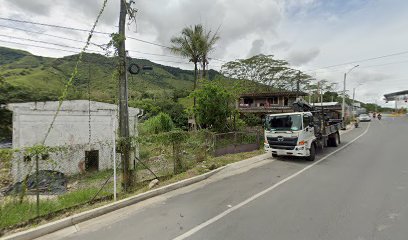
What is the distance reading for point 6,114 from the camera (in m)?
12.0

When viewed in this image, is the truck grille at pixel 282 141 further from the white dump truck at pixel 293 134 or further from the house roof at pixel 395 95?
the house roof at pixel 395 95

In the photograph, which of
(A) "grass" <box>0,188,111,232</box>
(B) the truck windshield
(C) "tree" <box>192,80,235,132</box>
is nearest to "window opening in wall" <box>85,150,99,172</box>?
(A) "grass" <box>0,188,111,232</box>

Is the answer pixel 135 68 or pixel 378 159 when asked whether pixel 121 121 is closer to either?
pixel 135 68

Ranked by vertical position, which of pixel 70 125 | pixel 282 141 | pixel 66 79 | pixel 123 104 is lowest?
pixel 282 141

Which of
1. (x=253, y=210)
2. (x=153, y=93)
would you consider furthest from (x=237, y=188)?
(x=153, y=93)

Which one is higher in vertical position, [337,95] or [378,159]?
[337,95]

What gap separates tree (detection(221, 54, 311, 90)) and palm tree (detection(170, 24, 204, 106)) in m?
22.4

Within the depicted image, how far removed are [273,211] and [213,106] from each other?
11.1 m

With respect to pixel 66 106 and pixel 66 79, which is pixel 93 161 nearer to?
pixel 66 106

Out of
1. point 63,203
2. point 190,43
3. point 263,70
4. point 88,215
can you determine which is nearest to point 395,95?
point 263,70

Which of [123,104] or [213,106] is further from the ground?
[213,106]

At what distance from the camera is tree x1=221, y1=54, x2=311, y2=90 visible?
41.2 meters

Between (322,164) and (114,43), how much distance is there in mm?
9853

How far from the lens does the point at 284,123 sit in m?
11.5
